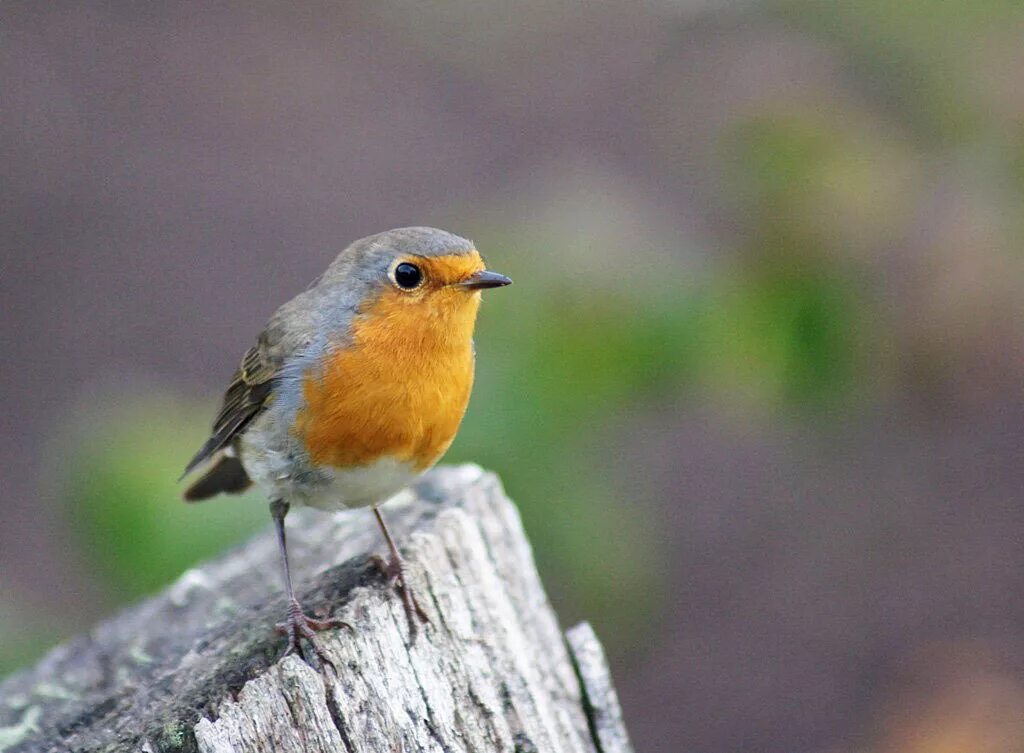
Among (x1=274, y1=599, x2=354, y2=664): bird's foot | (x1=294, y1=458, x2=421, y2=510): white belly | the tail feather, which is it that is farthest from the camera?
the tail feather

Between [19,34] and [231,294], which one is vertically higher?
[19,34]

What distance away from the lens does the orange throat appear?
3797 mm

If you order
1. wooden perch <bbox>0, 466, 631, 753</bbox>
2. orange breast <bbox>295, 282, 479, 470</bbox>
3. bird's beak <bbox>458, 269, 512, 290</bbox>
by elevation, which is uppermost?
bird's beak <bbox>458, 269, 512, 290</bbox>

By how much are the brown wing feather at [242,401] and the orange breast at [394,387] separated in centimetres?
32

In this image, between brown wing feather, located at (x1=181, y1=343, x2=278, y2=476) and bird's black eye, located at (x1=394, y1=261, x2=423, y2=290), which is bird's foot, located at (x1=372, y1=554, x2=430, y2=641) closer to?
brown wing feather, located at (x1=181, y1=343, x2=278, y2=476)

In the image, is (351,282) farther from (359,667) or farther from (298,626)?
(359,667)

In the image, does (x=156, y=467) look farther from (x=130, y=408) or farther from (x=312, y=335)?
(x=312, y=335)

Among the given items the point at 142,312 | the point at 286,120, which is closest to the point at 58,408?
the point at 142,312

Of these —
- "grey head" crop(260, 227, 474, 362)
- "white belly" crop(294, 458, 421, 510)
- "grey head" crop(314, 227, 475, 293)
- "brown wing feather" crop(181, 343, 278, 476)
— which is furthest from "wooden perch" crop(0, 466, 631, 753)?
"grey head" crop(314, 227, 475, 293)

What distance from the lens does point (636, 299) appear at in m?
4.50

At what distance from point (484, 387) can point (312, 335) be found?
71 cm

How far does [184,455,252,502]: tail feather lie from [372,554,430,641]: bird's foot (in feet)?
4.13

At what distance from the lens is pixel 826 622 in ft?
25.4

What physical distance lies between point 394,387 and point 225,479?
50.4 inches
